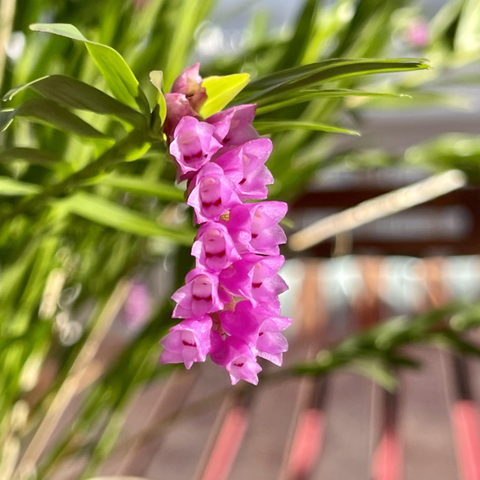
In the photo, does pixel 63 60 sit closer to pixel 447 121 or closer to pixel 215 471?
pixel 215 471

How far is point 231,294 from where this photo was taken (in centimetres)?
16

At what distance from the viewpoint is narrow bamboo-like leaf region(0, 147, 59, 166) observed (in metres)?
0.20

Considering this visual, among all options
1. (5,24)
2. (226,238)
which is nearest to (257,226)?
Result: (226,238)

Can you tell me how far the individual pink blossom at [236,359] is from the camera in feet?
0.53

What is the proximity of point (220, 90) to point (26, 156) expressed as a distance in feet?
0.29

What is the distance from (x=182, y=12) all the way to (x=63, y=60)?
0.29ft

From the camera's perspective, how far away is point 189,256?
432 millimetres

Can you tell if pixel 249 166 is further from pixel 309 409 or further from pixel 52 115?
pixel 309 409

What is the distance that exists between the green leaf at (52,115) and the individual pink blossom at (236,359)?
0.30 ft

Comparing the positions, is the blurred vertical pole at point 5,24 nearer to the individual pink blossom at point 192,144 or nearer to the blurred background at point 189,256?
the blurred background at point 189,256

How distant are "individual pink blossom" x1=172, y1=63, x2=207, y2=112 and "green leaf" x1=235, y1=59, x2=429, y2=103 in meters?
0.02

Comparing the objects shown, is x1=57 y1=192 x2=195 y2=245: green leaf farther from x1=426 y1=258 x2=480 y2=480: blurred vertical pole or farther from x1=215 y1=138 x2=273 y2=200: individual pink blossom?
x1=426 y1=258 x2=480 y2=480: blurred vertical pole

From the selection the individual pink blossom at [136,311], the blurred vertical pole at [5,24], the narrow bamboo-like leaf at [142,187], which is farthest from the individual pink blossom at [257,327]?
the individual pink blossom at [136,311]

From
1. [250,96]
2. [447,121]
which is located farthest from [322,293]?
[447,121]
